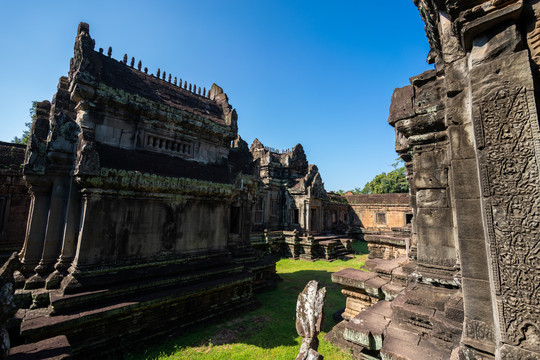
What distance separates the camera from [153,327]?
531 centimetres

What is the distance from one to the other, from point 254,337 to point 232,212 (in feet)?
16.3

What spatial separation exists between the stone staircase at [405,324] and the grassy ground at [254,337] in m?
0.97

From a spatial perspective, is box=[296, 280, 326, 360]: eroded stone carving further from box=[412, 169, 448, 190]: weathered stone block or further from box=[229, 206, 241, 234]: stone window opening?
box=[229, 206, 241, 234]: stone window opening

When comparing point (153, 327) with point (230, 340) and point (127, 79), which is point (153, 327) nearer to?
point (230, 340)

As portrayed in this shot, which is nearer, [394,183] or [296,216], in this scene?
[296,216]

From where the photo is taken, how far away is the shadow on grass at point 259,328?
515cm

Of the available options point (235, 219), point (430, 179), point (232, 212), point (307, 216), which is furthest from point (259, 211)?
point (430, 179)

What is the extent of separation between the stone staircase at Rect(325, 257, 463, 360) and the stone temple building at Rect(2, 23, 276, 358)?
382 cm

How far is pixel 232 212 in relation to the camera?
31.8ft

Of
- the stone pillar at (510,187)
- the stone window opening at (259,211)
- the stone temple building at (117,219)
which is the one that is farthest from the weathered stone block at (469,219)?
the stone window opening at (259,211)

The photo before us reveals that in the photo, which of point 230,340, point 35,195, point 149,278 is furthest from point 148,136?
point 230,340

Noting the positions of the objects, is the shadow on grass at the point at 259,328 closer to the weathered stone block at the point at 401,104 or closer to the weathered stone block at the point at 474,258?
the weathered stone block at the point at 474,258

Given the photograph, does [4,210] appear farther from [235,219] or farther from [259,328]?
[259,328]

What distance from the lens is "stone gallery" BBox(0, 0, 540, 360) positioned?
2.13 meters
